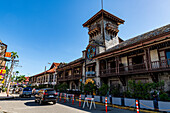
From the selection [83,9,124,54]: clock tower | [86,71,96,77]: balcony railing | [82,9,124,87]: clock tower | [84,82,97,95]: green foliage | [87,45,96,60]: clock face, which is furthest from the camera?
[83,9,124,54]: clock tower

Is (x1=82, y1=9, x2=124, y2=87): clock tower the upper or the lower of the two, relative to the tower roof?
lower

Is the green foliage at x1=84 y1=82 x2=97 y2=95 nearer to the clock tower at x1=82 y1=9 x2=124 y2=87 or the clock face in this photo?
the clock tower at x1=82 y1=9 x2=124 y2=87

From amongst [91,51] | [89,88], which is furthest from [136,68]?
[91,51]

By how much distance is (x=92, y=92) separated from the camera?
723 inches

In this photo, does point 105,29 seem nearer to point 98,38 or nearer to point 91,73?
point 98,38

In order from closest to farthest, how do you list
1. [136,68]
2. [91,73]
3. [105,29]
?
[136,68] → [91,73] → [105,29]

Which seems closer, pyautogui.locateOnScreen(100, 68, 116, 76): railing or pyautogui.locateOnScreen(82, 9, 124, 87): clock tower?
pyautogui.locateOnScreen(100, 68, 116, 76): railing

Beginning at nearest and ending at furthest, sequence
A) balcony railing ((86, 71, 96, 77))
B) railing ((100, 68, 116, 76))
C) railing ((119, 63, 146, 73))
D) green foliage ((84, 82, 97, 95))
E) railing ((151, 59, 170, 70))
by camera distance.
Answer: railing ((151, 59, 170, 70)) < railing ((119, 63, 146, 73)) < railing ((100, 68, 116, 76)) < green foliage ((84, 82, 97, 95)) < balcony railing ((86, 71, 96, 77))

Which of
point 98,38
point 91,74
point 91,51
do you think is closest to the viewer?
point 91,74

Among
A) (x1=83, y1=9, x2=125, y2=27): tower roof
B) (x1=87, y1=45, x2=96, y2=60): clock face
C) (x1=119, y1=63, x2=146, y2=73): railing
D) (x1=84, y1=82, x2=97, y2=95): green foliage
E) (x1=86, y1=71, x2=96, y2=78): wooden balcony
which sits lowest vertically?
(x1=84, y1=82, x2=97, y2=95): green foliage

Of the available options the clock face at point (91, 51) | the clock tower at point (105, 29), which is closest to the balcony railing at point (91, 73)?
the clock face at point (91, 51)

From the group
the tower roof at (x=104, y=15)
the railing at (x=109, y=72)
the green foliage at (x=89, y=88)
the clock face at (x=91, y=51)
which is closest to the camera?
the railing at (x=109, y=72)

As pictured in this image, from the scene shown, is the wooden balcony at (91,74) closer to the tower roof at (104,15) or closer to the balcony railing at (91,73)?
the balcony railing at (91,73)

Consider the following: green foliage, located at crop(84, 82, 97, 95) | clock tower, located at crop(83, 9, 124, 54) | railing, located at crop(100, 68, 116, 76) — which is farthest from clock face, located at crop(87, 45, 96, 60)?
green foliage, located at crop(84, 82, 97, 95)
